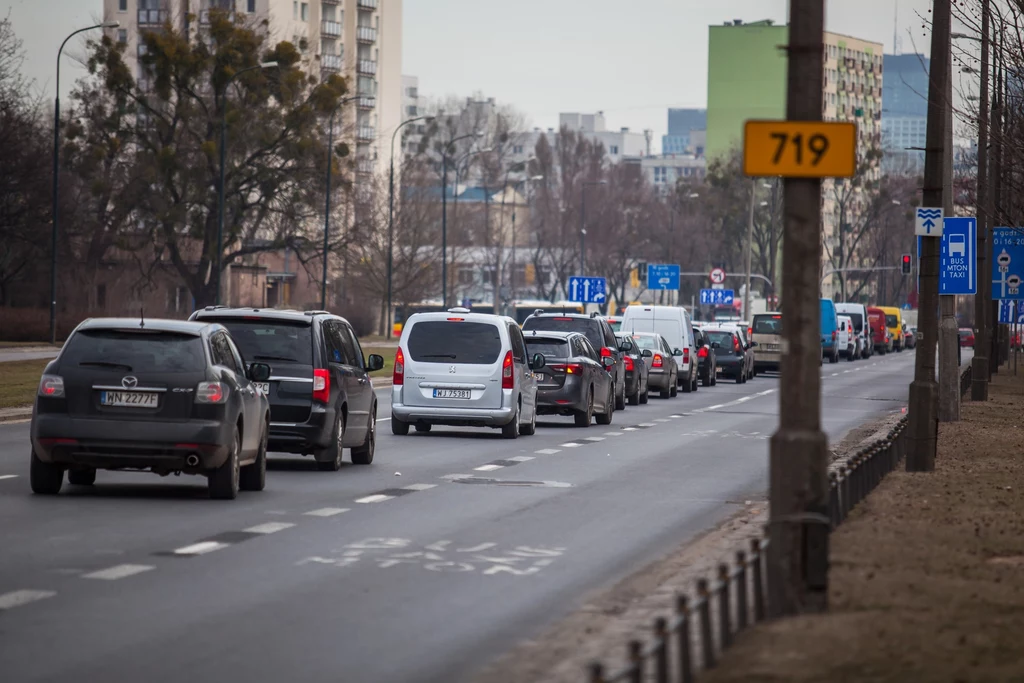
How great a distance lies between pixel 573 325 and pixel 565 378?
6339 mm

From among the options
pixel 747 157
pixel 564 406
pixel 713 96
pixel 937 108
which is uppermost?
pixel 713 96

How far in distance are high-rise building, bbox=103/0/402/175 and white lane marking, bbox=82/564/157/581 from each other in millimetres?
114165

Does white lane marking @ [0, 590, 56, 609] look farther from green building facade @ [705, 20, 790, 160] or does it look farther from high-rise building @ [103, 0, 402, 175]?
green building facade @ [705, 20, 790, 160]

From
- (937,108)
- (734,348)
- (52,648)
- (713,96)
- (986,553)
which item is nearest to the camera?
(52,648)

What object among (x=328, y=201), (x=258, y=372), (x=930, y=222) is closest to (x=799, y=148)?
(x=258, y=372)

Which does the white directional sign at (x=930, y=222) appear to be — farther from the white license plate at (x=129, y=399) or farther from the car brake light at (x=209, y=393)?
the white license plate at (x=129, y=399)

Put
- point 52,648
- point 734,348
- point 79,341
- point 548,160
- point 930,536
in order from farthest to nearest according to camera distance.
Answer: point 548,160 < point 734,348 < point 79,341 < point 930,536 < point 52,648

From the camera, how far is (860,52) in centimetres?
19838

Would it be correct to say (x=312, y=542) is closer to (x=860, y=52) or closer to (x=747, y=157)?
(x=747, y=157)

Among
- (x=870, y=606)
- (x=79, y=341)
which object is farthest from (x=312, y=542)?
(x=870, y=606)

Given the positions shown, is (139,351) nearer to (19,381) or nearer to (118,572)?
(118,572)

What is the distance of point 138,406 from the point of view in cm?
1648

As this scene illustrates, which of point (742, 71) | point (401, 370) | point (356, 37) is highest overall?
point (742, 71)

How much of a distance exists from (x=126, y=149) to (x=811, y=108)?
223 ft
